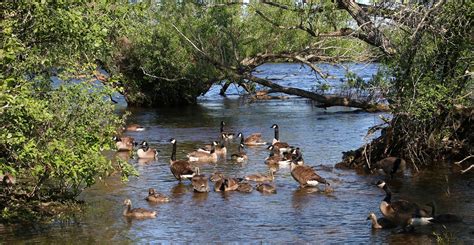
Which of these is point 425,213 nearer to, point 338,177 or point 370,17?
point 338,177

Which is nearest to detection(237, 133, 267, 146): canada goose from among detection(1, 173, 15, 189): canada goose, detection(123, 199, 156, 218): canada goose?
detection(123, 199, 156, 218): canada goose

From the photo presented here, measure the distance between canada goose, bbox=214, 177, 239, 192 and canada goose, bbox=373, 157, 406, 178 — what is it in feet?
12.8

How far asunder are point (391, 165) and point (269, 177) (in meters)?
3.07

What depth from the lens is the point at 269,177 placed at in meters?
19.1

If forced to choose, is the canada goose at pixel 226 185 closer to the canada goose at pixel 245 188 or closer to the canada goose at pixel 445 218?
the canada goose at pixel 245 188

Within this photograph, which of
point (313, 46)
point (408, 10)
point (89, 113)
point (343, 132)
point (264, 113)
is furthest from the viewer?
point (264, 113)

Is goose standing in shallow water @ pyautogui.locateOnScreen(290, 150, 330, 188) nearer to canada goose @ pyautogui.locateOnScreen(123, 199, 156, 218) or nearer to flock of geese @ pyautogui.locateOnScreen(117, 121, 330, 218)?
flock of geese @ pyautogui.locateOnScreen(117, 121, 330, 218)

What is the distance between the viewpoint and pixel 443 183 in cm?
1800

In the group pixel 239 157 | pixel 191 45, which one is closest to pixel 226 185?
pixel 239 157

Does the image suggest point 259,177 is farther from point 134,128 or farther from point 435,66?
point 134,128

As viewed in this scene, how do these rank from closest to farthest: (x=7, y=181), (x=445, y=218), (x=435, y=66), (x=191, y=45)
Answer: (x=445, y=218)
(x=7, y=181)
(x=435, y=66)
(x=191, y=45)

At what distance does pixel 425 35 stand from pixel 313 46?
8247 millimetres

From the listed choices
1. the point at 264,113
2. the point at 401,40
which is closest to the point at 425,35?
the point at 401,40

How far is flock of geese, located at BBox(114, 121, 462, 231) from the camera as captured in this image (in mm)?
14042
